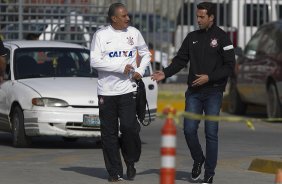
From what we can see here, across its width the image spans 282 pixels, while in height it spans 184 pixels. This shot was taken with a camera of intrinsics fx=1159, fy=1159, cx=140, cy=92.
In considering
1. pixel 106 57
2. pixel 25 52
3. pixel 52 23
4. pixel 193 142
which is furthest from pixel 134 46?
pixel 52 23

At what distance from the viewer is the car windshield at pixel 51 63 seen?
1655cm

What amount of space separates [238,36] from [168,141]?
18.1 metres

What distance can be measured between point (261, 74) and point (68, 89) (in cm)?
657

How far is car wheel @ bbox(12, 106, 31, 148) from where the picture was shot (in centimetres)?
1579

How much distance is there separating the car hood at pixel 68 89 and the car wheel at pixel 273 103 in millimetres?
5409

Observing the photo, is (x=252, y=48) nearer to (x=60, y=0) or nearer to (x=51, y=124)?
(x=60, y=0)

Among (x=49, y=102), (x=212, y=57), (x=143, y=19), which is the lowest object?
(x=49, y=102)

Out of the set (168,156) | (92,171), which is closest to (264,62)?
(92,171)

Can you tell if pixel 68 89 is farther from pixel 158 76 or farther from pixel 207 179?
pixel 207 179

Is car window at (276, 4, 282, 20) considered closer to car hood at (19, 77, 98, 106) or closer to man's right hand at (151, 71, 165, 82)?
car hood at (19, 77, 98, 106)

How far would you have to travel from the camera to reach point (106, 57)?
11.8 metres

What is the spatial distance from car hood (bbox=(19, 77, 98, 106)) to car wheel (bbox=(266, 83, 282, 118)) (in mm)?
5409

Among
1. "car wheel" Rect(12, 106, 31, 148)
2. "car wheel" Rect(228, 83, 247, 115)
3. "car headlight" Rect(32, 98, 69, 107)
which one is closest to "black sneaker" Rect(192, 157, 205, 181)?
"car headlight" Rect(32, 98, 69, 107)

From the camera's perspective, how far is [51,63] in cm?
1672
